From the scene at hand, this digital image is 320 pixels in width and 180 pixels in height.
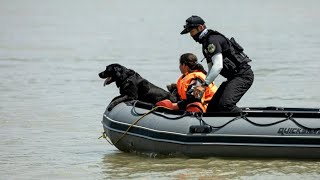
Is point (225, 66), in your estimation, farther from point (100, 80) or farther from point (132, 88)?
point (100, 80)

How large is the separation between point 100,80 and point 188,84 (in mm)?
9003

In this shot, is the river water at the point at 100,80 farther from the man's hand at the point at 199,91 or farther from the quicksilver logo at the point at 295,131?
the man's hand at the point at 199,91

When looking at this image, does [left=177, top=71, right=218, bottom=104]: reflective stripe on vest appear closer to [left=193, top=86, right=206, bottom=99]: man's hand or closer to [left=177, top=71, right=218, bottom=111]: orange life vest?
[left=177, top=71, right=218, bottom=111]: orange life vest

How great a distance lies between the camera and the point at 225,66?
1074 cm

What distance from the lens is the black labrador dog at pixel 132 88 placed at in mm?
11375

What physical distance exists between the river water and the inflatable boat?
5.4 inches

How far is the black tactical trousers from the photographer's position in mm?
10656

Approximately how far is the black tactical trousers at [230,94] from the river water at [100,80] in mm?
563

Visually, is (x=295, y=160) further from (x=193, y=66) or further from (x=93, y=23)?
(x=93, y=23)

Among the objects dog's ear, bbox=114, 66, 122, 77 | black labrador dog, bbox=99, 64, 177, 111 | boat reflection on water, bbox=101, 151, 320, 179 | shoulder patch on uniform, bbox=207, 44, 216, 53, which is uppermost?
shoulder patch on uniform, bbox=207, 44, 216, 53

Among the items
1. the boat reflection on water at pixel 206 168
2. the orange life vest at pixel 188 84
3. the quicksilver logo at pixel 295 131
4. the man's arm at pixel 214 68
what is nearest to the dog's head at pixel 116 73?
the orange life vest at pixel 188 84

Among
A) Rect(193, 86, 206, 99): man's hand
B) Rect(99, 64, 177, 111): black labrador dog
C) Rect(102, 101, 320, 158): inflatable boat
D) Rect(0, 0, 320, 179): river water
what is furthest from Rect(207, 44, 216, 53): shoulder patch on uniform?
Rect(0, 0, 320, 179): river water

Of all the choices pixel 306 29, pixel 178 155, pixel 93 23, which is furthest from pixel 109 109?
pixel 93 23

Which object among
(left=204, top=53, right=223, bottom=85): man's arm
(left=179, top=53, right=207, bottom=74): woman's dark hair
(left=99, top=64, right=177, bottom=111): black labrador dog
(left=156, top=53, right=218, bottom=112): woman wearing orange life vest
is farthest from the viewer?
(left=99, top=64, right=177, bottom=111): black labrador dog
